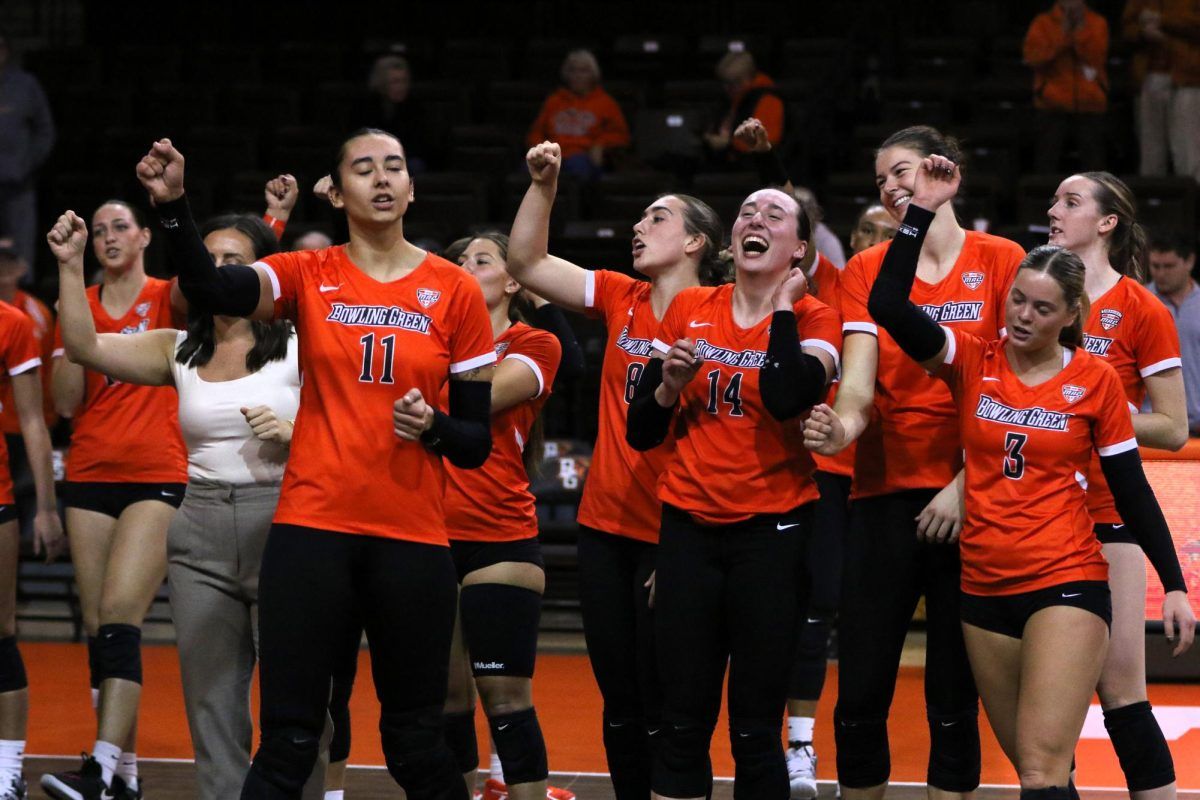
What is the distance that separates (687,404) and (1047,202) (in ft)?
21.0

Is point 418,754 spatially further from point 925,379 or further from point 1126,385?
point 1126,385

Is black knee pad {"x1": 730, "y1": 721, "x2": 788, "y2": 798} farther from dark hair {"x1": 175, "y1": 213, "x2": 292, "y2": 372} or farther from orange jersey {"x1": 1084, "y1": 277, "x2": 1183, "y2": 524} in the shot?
dark hair {"x1": 175, "y1": 213, "x2": 292, "y2": 372}

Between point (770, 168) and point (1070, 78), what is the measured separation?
6093 mm

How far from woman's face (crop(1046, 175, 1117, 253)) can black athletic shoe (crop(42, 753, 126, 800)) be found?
3.31 meters

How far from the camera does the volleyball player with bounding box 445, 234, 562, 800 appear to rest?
4633 millimetres

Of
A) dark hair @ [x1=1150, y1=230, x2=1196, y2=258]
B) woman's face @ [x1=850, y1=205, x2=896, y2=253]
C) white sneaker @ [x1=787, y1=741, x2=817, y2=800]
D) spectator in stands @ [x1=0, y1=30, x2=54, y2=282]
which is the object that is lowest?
white sneaker @ [x1=787, y1=741, x2=817, y2=800]

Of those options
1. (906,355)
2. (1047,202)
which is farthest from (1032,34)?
(906,355)

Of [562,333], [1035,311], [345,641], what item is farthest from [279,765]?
[1035,311]

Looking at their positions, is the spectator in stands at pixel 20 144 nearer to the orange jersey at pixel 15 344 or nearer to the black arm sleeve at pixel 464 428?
the orange jersey at pixel 15 344

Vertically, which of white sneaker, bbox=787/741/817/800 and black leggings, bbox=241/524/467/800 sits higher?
black leggings, bbox=241/524/467/800

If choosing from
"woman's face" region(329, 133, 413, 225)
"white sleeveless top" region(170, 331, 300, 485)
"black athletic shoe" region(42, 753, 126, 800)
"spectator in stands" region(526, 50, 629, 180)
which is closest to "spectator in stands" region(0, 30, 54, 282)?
"spectator in stands" region(526, 50, 629, 180)

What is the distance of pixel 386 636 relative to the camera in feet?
12.1

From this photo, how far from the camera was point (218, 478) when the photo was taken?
172 inches

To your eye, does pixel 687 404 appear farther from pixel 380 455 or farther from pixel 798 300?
pixel 380 455
